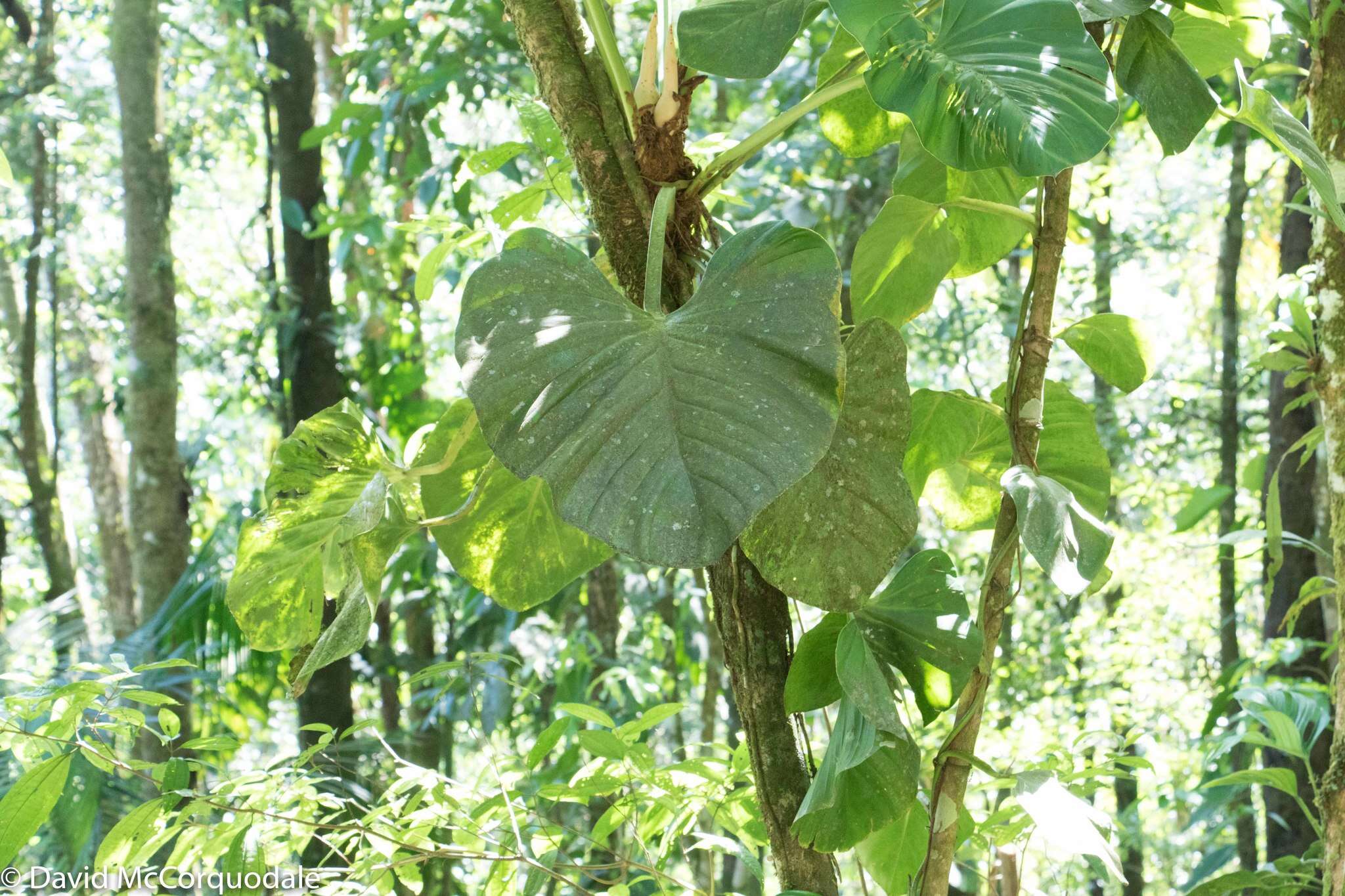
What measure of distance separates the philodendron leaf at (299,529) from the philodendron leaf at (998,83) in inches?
19.3

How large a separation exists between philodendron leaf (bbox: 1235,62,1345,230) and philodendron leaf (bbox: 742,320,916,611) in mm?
262

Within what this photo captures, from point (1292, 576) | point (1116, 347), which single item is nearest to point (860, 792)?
point (1116, 347)

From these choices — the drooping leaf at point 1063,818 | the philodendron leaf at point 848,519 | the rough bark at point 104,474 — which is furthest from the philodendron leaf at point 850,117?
the rough bark at point 104,474

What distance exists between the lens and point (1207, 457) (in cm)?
598

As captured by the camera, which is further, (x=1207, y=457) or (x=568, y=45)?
(x=1207, y=457)

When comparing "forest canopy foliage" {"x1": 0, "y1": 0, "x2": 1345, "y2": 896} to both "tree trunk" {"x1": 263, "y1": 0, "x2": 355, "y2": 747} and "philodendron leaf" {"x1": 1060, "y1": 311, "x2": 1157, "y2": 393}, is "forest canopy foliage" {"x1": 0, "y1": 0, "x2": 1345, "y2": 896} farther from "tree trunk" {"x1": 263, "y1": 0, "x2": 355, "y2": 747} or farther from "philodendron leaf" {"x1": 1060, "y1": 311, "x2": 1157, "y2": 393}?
"tree trunk" {"x1": 263, "y1": 0, "x2": 355, "y2": 747}

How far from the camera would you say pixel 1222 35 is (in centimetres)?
83

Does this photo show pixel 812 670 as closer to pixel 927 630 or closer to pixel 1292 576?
pixel 927 630

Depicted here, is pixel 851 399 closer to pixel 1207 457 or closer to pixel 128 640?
pixel 128 640

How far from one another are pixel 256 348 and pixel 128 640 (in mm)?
1421

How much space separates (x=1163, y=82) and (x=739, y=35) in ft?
0.89

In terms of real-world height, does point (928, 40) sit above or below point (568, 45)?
below

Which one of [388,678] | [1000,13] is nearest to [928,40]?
[1000,13]

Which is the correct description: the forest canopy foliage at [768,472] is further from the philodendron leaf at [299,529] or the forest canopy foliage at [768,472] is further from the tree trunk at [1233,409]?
the tree trunk at [1233,409]
